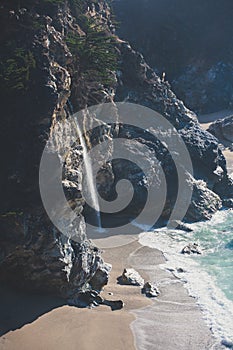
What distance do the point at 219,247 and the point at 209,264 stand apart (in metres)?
2.01

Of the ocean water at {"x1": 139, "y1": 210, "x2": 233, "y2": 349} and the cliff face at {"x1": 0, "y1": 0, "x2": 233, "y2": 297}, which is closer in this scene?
the cliff face at {"x1": 0, "y1": 0, "x2": 233, "y2": 297}

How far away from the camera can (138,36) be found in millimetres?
42500

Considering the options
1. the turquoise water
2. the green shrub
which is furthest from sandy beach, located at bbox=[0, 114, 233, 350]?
the green shrub

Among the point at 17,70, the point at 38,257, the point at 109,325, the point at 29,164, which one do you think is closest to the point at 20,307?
the point at 38,257

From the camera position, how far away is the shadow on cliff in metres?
9.02

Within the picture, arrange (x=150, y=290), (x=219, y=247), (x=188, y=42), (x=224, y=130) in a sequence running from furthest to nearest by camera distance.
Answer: (x=188, y=42), (x=224, y=130), (x=219, y=247), (x=150, y=290)

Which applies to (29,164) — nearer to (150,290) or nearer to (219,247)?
(150,290)

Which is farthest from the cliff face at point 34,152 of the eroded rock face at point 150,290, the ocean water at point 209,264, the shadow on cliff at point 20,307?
the ocean water at point 209,264

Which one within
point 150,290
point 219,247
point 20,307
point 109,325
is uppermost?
point 219,247

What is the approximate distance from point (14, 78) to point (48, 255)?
14.0 ft

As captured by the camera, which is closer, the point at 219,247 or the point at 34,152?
the point at 34,152

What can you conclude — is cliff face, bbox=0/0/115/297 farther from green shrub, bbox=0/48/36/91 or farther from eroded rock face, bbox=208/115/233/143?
eroded rock face, bbox=208/115/233/143

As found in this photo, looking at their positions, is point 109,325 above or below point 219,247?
below

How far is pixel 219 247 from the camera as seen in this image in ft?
53.1
